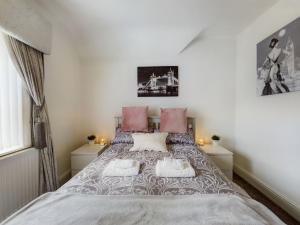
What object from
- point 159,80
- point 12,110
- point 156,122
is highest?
point 159,80

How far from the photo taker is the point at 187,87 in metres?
3.47

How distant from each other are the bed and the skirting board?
43.0 inches

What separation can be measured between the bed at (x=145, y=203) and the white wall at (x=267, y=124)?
107cm

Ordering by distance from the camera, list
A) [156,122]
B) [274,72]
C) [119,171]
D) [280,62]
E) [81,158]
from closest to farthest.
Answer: [119,171]
[280,62]
[274,72]
[81,158]
[156,122]

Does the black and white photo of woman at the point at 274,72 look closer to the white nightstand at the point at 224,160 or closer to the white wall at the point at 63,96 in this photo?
the white nightstand at the point at 224,160

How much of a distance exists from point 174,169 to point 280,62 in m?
1.76

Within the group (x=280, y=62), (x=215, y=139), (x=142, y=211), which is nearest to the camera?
(x=142, y=211)

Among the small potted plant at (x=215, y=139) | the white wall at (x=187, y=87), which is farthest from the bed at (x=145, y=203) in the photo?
the white wall at (x=187, y=87)

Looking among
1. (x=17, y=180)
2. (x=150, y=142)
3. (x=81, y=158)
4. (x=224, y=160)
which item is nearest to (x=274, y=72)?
(x=224, y=160)

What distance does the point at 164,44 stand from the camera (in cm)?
333

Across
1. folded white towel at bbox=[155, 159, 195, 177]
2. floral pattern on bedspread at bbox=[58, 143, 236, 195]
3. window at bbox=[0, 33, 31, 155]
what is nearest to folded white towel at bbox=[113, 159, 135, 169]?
floral pattern on bedspread at bbox=[58, 143, 236, 195]

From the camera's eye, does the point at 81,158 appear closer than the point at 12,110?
No

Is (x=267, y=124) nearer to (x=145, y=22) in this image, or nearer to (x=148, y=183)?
(x=148, y=183)

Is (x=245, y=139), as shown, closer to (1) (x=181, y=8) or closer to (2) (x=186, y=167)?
(2) (x=186, y=167)
